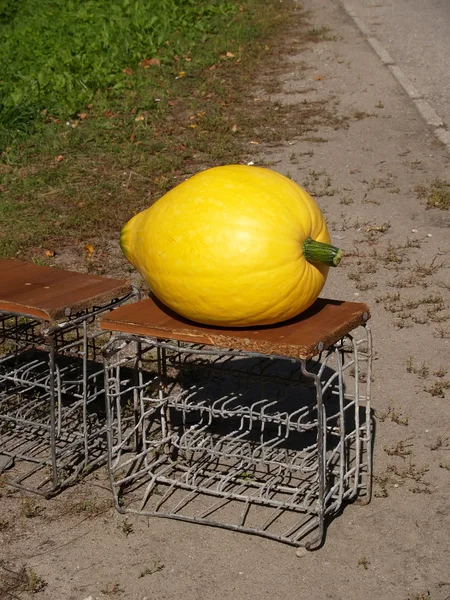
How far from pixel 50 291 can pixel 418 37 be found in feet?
36.3

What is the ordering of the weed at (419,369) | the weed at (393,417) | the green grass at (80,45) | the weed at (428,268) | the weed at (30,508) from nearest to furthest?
the weed at (30,508) → the weed at (393,417) → the weed at (419,369) → the weed at (428,268) → the green grass at (80,45)

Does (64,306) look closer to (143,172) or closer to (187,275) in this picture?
(187,275)

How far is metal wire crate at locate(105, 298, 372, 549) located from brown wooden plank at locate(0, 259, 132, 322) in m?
0.25

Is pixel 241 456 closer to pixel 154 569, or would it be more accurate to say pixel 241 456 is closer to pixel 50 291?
pixel 154 569

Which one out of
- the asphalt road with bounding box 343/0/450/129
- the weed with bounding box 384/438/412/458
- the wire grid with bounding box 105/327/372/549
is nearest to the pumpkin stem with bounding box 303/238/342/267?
the wire grid with bounding box 105/327/372/549

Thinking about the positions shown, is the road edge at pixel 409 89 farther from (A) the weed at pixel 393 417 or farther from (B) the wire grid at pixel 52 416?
(B) the wire grid at pixel 52 416

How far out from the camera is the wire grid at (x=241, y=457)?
11.9ft

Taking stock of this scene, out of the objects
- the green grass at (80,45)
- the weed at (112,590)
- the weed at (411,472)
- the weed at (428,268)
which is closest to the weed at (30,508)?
the weed at (112,590)

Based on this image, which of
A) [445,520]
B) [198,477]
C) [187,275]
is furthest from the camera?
[198,477]

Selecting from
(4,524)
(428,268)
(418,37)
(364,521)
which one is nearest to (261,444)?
(364,521)

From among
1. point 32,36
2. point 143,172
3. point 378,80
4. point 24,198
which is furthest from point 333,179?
point 32,36

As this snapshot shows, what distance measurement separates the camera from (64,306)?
380cm

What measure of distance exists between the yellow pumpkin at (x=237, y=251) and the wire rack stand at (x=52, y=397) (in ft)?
1.64

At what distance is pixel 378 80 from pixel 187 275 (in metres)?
8.31
